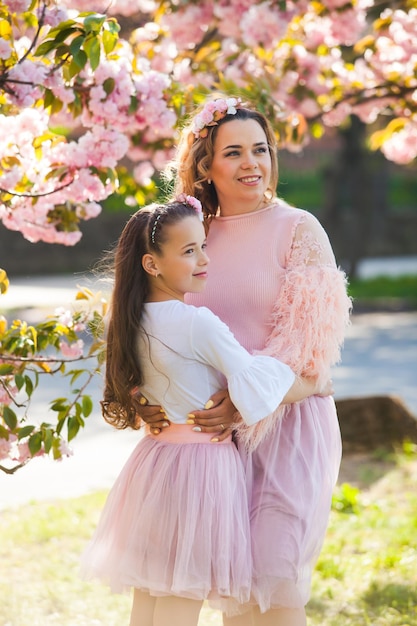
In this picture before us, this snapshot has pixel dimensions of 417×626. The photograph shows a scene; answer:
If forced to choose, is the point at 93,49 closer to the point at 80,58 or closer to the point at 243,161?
the point at 80,58

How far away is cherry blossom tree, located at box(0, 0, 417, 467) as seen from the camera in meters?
2.96

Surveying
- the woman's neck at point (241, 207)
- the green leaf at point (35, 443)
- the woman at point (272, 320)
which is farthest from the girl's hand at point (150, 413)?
the woman's neck at point (241, 207)

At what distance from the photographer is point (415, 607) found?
388 cm

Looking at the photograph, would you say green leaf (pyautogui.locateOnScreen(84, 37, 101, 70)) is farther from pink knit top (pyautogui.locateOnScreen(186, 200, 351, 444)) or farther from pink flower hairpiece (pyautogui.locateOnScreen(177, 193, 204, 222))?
pink knit top (pyautogui.locateOnScreen(186, 200, 351, 444))

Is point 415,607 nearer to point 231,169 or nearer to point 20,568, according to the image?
point 20,568

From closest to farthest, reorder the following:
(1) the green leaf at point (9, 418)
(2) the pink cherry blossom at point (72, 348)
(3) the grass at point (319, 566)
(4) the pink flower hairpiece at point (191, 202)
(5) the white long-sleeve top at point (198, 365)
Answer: (5) the white long-sleeve top at point (198, 365), (4) the pink flower hairpiece at point (191, 202), (1) the green leaf at point (9, 418), (2) the pink cherry blossom at point (72, 348), (3) the grass at point (319, 566)

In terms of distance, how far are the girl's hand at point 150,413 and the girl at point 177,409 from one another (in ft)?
0.05

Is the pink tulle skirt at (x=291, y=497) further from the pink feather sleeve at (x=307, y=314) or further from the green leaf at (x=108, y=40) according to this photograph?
the green leaf at (x=108, y=40)

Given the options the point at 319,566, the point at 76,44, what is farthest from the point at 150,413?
the point at 319,566

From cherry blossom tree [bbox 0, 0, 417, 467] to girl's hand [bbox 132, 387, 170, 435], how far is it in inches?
13.3

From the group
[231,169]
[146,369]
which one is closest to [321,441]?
[146,369]

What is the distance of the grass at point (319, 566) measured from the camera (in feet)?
12.6

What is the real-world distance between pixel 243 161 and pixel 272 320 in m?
0.44

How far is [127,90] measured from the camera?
131 inches
